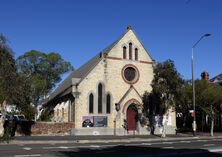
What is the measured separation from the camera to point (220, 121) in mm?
53625

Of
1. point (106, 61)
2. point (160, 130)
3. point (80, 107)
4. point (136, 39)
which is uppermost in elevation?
point (136, 39)

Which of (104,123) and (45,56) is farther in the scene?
(45,56)

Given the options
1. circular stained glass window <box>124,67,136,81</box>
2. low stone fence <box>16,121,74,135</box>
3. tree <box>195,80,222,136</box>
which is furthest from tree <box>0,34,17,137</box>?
tree <box>195,80,222,136</box>

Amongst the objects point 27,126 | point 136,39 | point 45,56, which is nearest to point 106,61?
point 136,39

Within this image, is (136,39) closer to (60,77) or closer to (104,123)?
(104,123)

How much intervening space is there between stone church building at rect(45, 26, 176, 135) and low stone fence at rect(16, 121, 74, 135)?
866 millimetres

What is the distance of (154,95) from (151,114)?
7.16 ft

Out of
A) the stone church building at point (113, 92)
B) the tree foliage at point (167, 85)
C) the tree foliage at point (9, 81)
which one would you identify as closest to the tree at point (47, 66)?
the stone church building at point (113, 92)

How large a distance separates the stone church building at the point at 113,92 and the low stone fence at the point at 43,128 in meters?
0.87

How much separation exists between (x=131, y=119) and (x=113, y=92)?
12.1 feet

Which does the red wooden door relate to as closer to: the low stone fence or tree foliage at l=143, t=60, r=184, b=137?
tree foliage at l=143, t=60, r=184, b=137

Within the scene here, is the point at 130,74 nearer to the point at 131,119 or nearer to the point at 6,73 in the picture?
the point at 131,119

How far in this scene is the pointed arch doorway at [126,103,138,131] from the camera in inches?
1545

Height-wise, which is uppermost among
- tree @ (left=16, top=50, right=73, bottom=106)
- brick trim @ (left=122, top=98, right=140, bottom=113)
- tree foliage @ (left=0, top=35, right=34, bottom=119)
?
tree @ (left=16, top=50, right=73, bottom=106)
